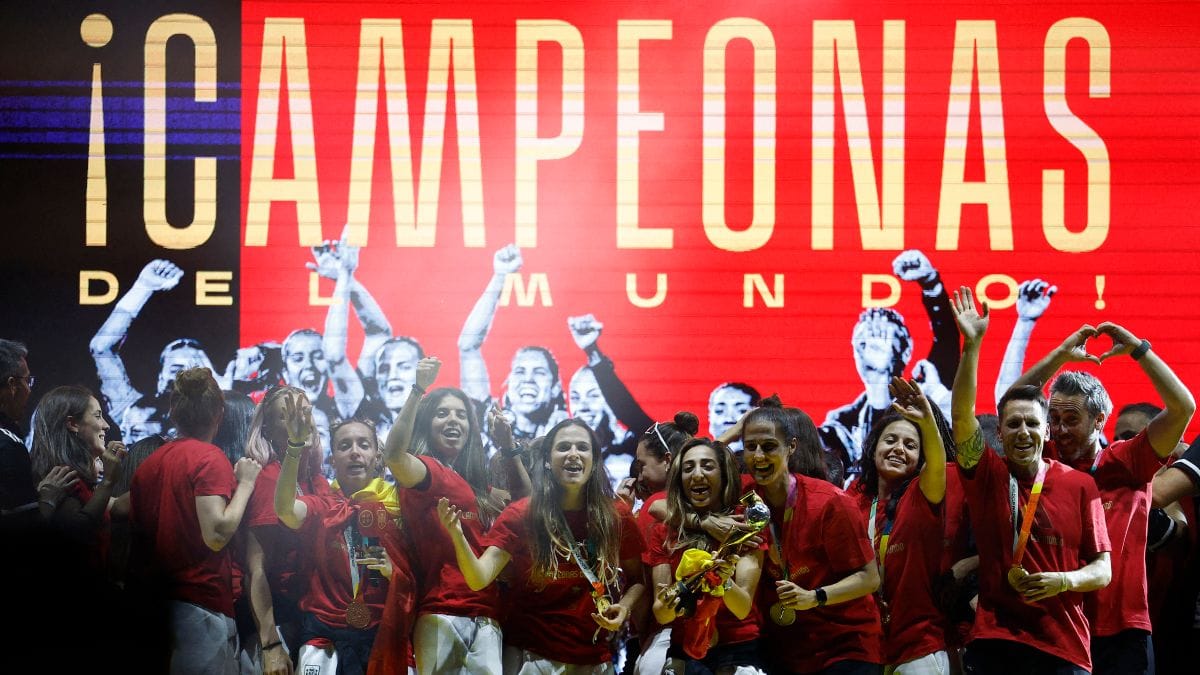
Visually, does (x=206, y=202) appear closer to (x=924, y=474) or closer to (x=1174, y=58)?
(x=924, y=474)

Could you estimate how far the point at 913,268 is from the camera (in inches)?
330

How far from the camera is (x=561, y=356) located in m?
8.31

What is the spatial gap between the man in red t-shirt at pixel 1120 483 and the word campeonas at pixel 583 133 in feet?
8.48

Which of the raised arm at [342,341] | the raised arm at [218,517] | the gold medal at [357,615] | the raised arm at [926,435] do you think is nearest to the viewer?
the raised arm at [926,435]

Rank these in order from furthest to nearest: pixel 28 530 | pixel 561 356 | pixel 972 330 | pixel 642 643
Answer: pixel 561 356 → pixel 28 530 → pixel 642 643 → pixel 972 330

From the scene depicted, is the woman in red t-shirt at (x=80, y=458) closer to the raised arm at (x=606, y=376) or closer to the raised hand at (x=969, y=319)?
the raised arm at (x=606, y=376)

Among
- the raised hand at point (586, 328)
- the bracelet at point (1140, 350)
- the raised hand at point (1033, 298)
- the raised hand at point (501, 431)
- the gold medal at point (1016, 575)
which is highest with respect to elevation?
the raised hand at point (1033, 298)

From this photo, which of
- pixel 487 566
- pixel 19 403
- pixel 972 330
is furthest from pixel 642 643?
pixel 19 403

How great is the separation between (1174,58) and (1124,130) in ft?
1.80

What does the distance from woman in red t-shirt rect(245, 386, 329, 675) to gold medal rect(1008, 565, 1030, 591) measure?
320 cm

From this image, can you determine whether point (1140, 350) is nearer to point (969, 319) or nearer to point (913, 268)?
point (969, 319)

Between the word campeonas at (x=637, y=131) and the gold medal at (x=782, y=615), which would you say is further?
the word campeonas at (x=637, y=131)

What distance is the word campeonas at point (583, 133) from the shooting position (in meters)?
8.42

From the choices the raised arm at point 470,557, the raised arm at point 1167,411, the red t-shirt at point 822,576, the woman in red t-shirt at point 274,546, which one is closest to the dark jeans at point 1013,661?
the red t-shirt at point 822,576
